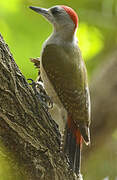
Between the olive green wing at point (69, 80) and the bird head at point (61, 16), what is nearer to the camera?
the olive green wing at point (69, 80)

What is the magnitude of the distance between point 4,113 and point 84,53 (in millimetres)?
3582

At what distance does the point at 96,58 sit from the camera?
718 cm

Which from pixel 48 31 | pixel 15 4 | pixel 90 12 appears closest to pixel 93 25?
pixel 90 12

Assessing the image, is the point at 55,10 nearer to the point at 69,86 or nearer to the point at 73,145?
the point at 69,86

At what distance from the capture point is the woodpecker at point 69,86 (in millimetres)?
4059

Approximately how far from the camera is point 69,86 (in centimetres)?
427

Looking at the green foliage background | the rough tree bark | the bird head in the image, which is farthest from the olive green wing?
the green foliage background

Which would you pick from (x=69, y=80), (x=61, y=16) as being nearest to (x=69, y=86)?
(x=69, y=80)

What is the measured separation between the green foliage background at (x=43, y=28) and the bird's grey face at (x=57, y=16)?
4.37 feet

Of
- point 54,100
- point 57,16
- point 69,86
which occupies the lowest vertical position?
point 54,100

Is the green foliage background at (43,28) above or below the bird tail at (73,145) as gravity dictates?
below

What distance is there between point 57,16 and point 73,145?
1426 mm

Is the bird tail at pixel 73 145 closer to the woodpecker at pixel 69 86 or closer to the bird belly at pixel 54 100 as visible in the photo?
the woodpecker at pixel 69 86

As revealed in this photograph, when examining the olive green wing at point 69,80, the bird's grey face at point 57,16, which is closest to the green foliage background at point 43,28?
the bird's grey face at point 57,16
